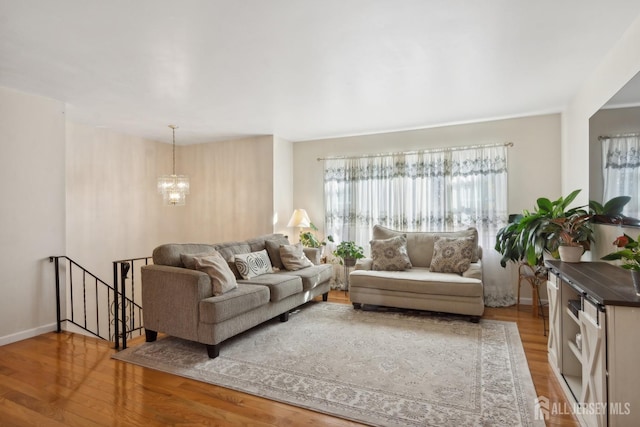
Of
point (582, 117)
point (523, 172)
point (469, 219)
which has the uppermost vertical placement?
point (582, 117)

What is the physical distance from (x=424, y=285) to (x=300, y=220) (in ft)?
7.55

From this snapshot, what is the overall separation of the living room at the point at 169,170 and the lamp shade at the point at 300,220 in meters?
0.30

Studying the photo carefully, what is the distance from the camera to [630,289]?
1.81 m

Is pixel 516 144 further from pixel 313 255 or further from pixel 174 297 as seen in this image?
pixel 174 297

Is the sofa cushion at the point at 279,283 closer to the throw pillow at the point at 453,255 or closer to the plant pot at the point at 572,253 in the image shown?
the throw pillow at the point at 453,255

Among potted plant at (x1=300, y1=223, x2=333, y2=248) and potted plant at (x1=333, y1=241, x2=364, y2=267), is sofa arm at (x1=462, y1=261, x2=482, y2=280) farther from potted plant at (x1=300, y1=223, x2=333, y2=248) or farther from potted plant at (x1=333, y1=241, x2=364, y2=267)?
potted plant at (x1=300, y1=223, x2=333, y2=248)

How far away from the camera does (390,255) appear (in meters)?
4.52

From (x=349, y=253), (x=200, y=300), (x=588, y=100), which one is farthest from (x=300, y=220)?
(x=588, y=100)

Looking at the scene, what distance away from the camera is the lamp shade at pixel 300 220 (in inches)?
214

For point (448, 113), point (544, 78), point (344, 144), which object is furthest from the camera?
point (344, 144)

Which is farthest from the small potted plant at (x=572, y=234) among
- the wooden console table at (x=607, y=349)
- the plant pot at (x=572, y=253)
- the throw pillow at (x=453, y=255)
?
the throw pillow at (x=453, y=255)

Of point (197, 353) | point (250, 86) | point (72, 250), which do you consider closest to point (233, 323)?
point (197, 353)

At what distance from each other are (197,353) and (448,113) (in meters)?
4.01

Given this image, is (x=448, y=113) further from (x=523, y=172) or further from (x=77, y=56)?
(x=77, y=56)
